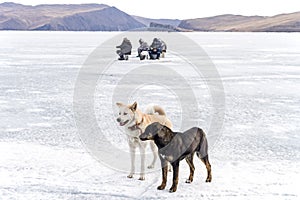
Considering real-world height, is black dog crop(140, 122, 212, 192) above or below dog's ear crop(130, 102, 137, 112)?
below

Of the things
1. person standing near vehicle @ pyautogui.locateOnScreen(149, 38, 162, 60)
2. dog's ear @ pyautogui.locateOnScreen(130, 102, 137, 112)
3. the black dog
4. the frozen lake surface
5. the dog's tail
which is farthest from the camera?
person standing near vehicle @ pyautogui.locateOnScreen(149, 38, 162, 60)

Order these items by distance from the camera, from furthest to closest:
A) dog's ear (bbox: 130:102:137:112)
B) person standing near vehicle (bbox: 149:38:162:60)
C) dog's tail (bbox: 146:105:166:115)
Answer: person standing near vehicle (bbox: 149:38:162:60) → dog's tail (bbox: 146:105:166:115) → dog's ear (bbox: 130:102:137:112)

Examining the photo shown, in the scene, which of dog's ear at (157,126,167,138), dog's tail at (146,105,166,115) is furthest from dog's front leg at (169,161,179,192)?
dog's tail at (146,105,166,115)

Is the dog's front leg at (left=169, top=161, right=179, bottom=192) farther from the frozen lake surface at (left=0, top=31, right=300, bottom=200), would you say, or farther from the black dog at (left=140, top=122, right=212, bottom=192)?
the frozen lake surface at (left=0, top=31, right=300, bottom=200)

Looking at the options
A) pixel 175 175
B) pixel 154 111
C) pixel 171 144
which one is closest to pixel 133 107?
pixel 154 111

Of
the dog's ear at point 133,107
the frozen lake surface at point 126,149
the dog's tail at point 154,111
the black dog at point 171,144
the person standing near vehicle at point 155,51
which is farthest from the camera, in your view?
the person standing near vehicle at point 155,51

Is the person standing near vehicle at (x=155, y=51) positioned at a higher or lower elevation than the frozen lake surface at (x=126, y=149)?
higher

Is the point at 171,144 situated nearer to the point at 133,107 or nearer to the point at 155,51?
the point at 133,107

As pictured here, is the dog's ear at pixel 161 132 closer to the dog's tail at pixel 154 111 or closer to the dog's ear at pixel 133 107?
the dog's ear at pixel 133 107

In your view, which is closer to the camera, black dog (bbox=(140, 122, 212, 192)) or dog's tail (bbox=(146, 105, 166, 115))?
black dog (bbox=(140, 122, 212, 192))

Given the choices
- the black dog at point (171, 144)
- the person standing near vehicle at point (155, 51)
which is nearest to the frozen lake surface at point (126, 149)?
the black dog at point (171, 144)

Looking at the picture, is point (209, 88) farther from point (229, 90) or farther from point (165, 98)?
point (165, 98)

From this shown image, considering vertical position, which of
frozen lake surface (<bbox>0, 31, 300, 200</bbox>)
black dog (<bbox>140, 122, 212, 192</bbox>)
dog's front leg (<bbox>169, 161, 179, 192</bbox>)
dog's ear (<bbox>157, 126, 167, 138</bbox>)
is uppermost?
dog's ear (<bbox>157, 126, 167, 138</bbox>)

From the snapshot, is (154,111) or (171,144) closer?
(171,144)
